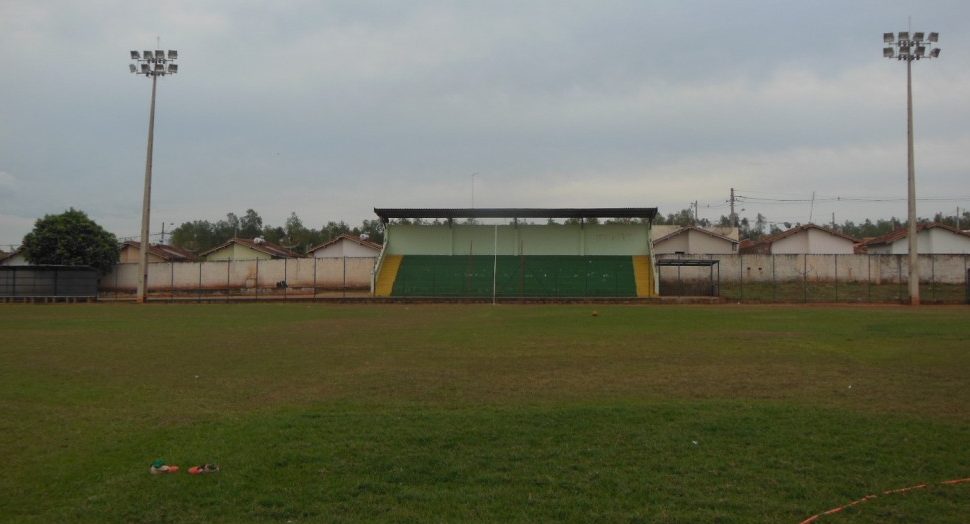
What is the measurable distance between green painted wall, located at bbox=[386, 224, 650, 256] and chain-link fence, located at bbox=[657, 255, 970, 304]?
5844mm

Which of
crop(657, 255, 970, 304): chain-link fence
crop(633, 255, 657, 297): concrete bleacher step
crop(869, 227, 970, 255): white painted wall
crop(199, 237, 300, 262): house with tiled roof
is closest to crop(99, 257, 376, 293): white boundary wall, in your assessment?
crop(199, 237, 300, 262): house with tiled roof

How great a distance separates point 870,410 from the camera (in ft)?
30.9

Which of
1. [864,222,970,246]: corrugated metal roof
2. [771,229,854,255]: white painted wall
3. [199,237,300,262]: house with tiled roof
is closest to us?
[864,222,970,246]: corrugated metal roof

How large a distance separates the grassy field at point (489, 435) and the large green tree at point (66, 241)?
47.3 meters

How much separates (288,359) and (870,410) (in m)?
11.3

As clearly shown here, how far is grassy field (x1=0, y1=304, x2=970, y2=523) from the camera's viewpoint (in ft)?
20.4

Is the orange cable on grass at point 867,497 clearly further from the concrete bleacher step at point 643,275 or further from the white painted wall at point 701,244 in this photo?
the white painted wall at point 701,244

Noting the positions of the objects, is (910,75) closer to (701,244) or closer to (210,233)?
(701,244)

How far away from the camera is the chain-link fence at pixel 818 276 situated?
1960 inches

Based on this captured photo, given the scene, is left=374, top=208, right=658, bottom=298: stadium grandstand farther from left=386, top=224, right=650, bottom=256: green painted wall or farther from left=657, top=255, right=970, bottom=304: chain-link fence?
left=657, top=255, right=970, bottom=304: chain-link fence

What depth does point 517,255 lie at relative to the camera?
59719mm

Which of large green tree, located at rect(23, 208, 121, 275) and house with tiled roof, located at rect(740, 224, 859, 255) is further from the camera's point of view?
house with tiled roof, located at rect(740, 224, 859, 255)

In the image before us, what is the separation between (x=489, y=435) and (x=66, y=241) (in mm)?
60022

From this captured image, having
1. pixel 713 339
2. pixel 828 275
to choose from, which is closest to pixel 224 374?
pixel 713 339
